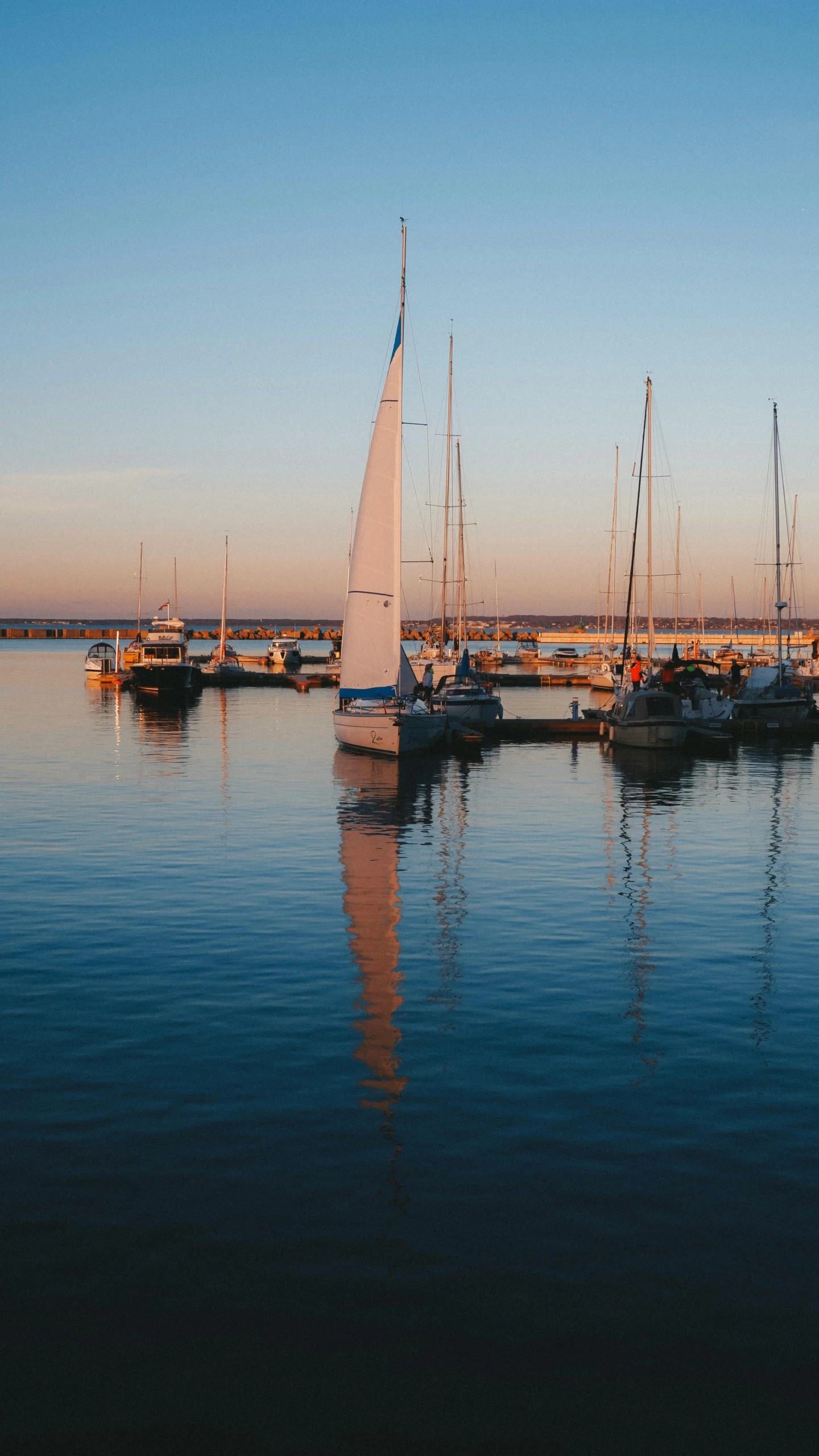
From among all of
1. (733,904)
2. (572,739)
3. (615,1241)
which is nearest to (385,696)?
(572,739)

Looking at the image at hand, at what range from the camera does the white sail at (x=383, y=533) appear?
138 feet

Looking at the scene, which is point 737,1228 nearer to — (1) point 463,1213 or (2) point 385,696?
(1) point 463,1213

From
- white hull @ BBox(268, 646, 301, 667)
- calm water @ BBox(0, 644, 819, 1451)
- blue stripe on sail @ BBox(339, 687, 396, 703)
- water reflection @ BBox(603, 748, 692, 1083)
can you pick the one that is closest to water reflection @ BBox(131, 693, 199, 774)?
blue stripe on sail @ BBox(339, 687, 396, 703)

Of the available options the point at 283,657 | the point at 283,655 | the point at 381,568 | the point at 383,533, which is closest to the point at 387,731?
the point at 381,568

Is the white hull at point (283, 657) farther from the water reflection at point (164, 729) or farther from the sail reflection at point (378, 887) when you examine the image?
the sail reflection at point (378, 887)

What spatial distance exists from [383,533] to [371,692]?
606 centimetres

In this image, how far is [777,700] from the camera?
59.8 meters

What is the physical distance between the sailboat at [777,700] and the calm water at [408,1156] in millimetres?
35337

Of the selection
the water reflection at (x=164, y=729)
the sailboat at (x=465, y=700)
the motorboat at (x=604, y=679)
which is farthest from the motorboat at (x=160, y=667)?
the motorboat at (x=604, y=679)

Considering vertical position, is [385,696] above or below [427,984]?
above

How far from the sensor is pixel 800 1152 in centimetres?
1052

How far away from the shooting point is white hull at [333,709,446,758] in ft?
147

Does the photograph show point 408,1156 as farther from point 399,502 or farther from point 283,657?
point 283,657

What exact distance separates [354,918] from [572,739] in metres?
38.4
